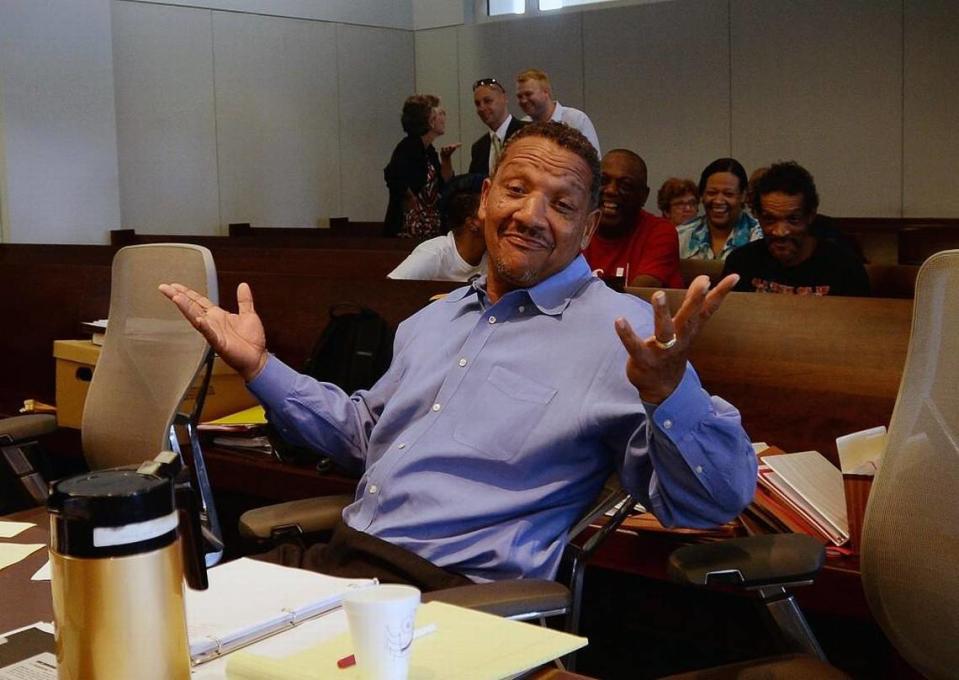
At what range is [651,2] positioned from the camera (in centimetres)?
881

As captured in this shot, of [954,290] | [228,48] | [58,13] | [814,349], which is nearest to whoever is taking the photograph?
[954,290]

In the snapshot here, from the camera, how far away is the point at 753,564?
144cm

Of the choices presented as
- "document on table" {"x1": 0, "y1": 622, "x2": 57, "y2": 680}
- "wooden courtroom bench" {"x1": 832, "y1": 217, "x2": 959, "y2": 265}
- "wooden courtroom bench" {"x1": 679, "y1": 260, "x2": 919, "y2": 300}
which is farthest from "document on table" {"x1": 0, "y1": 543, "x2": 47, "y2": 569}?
"wooden courtroom bench" {"x1": 832, "y1": 217, "x2": 959, "y2": 265}

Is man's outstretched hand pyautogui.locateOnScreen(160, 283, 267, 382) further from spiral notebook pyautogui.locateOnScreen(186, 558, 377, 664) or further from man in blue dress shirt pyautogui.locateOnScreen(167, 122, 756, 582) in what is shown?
spiral notebook pyautogui.locateOnScreen(186, 558, 377, 664)

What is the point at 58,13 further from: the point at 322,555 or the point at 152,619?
the point at 152,619

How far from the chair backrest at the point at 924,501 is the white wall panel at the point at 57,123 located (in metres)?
6.45

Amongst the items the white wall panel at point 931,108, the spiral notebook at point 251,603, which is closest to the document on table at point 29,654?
the spiral notebook at point 251,603

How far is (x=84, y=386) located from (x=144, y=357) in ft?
3.77

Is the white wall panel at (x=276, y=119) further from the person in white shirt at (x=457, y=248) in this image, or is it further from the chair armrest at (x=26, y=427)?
the chair armrest at (x=26, y=427)

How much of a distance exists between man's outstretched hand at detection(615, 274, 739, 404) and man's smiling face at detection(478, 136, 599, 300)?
531mm

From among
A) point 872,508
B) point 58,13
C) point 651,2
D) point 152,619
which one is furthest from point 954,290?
point 651,2

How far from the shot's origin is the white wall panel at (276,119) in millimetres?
8727

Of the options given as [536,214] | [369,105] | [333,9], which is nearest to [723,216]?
[536,214]

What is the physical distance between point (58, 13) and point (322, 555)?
6.17 m
